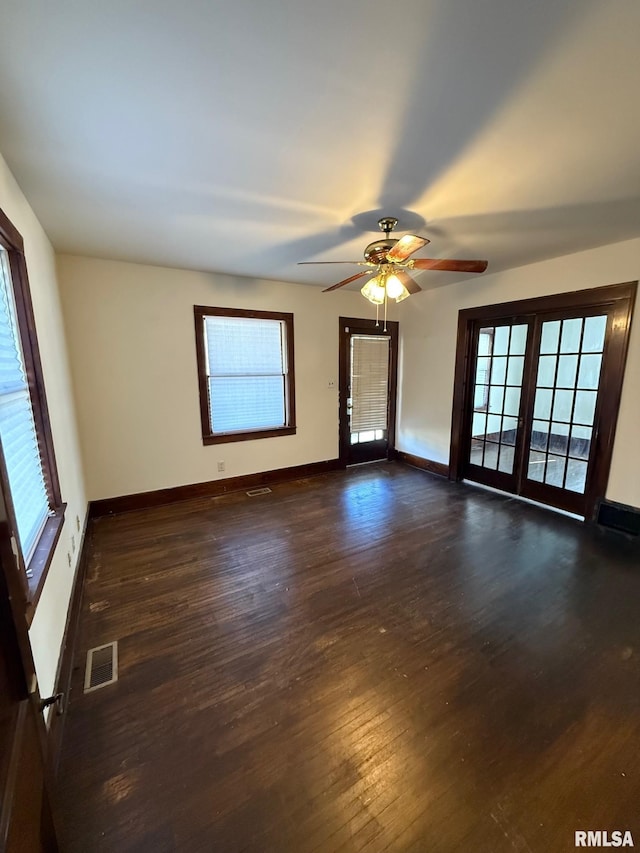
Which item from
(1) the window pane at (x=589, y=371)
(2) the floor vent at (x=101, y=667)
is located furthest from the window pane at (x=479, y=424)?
(2) the floor vent at (x=101, y=667)

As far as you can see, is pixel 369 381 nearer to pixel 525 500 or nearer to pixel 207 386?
pixel 207 386

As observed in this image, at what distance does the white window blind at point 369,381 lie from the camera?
5.02 m

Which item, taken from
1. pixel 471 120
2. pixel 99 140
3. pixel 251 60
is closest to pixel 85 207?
pixel 99 140

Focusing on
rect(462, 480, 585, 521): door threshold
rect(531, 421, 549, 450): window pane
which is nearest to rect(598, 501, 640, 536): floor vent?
rect(462, 480, 585, 521): door threshold

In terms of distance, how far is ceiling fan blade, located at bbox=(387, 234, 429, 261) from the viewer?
6.59 ft

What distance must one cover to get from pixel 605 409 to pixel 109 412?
189 inches

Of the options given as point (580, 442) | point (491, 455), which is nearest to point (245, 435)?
point (491, 455)

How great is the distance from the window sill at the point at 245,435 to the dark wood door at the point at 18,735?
322 cm

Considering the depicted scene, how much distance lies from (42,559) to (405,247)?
8.44ft

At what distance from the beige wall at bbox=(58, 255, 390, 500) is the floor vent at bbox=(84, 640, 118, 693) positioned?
2024 mm

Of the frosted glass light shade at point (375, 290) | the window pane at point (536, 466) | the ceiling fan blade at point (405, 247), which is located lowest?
the window pane at point (536, 466)

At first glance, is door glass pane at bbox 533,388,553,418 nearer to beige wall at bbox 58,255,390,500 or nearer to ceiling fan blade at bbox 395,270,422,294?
ceiling fan blade at bbox 395,270,422,294

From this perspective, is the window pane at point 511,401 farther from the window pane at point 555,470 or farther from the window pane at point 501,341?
the window pane at point 555,470

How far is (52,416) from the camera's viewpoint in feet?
7.37
